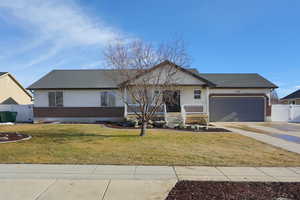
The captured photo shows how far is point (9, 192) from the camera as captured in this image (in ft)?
11.6

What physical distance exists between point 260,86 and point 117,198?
20.4 metres

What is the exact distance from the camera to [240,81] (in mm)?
20453

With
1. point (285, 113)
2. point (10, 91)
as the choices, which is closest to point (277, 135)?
point (285, 113)

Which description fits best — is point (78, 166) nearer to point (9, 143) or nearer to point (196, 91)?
point (9, 143)

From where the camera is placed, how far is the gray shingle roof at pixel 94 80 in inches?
701

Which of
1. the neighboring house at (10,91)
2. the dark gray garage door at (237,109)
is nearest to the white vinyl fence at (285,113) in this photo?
the dark gray garage door at (237,109)

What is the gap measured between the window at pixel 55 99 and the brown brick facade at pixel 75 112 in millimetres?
526

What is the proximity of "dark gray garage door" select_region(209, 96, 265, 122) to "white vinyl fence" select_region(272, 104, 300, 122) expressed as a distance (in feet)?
4.70

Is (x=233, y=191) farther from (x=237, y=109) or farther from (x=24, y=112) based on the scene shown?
(x=24, y=112)

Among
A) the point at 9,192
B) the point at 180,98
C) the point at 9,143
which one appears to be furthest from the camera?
the point at 180,98

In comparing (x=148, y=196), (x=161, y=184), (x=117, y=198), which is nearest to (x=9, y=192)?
(x=117, y=198)

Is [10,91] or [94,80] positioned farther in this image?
[10,91]

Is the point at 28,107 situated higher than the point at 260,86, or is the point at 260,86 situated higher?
the point at 260,86

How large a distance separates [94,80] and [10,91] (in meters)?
12.6
